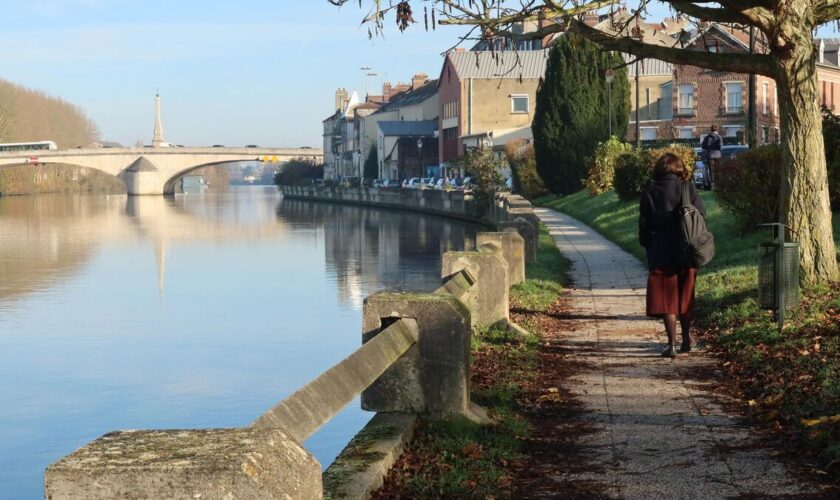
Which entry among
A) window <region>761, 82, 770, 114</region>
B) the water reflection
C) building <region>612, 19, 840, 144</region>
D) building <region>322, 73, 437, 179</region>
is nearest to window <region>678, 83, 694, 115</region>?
building <region>612, 19, 840, 144</region>

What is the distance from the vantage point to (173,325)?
24250mm

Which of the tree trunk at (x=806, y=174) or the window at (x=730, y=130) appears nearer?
the tree trunk at (x=806, y=174)

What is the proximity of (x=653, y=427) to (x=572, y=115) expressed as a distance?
156 feet

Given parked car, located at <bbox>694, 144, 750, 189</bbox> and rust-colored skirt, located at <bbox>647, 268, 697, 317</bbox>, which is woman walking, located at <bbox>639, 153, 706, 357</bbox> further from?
parked car, located at <bbox>694, 144, 750, 189</bbox>

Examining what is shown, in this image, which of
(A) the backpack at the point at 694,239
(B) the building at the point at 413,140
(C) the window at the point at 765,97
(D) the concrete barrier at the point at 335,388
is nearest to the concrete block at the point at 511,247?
(A) the backpack at the point at 694,239

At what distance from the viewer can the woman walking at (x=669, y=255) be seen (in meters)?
10.2

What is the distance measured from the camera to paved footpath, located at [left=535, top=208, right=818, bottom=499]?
20.6ft

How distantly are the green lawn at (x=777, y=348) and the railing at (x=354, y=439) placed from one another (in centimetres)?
205

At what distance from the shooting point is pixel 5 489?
1189 centimetres

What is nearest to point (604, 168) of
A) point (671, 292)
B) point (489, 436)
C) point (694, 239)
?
point (671, 292)

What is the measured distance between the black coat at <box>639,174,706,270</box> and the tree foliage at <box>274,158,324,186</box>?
119m

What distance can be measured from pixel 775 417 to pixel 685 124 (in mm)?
60734

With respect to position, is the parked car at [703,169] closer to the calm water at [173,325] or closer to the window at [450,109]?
the calm water at [173,325]

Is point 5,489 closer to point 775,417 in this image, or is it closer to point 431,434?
point 431,434
